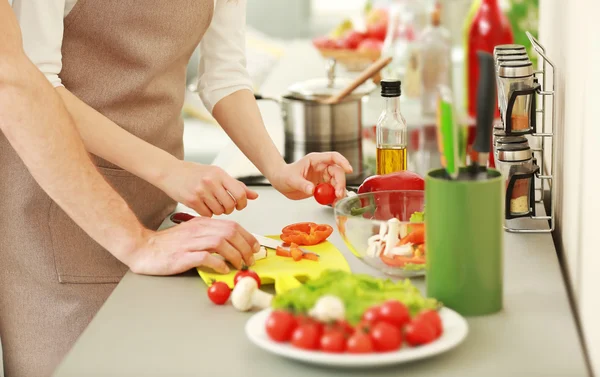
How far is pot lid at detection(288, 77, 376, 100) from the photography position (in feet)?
6.50

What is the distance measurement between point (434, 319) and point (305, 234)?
440 mm

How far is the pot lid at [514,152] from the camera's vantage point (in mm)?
1342

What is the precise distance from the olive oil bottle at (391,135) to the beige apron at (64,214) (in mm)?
369

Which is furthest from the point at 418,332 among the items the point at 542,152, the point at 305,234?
the point at 542,152

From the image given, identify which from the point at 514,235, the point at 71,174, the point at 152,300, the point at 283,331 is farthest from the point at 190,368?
the point at 514,235

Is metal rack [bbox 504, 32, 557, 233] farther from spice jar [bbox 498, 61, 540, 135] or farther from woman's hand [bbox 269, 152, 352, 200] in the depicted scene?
woman's hand [bbox 269, 152, 352, 200]

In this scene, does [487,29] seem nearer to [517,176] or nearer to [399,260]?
[517,176]

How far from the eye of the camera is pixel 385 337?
33.2 inches

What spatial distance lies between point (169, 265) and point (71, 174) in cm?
18

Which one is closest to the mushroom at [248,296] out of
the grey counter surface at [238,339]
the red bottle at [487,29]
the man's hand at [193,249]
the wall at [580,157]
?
the grey counter surface at [238,339]

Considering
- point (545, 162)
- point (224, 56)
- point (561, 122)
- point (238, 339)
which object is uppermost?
point (224, 56)

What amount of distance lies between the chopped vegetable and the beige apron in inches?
24.8

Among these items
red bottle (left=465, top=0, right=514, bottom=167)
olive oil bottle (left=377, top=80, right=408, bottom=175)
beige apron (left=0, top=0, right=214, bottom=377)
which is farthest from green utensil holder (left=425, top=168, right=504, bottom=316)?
red bottle (left=465, top=0, right=514, bottom=167)

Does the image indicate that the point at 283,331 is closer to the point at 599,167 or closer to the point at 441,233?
the point at 441,233
